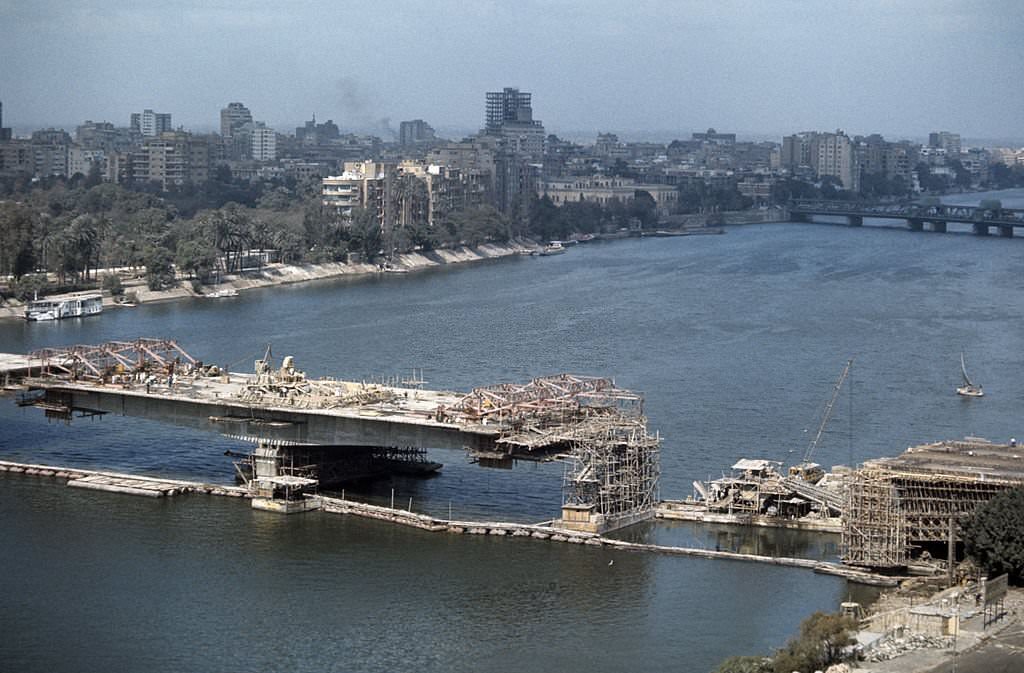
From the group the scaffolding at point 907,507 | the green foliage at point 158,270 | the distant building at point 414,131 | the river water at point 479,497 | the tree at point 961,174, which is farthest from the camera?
the distant building at point 414,131

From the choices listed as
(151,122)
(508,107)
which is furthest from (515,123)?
(151,122)

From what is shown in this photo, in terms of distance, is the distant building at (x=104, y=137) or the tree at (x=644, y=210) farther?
the distant building at (x=104, y=137)

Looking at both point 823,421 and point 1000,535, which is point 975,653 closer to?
point 1000,535

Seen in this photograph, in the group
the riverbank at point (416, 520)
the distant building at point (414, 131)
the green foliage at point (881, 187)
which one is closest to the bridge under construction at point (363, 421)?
the riverbank at point (416, 520)

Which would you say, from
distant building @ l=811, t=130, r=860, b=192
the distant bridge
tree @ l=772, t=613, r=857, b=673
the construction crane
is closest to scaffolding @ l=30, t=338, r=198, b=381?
the construction crane

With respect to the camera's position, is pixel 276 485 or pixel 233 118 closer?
pixel 276 485

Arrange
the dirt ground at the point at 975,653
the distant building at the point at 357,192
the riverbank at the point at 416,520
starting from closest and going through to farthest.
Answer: the dirt ground at the point at 975,653, the riverbank at the point at 416,520, the distant building at the point at 357,192

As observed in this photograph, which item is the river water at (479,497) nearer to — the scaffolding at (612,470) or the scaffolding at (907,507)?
the scaffolding at (612,470)

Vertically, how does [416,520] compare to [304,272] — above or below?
below
